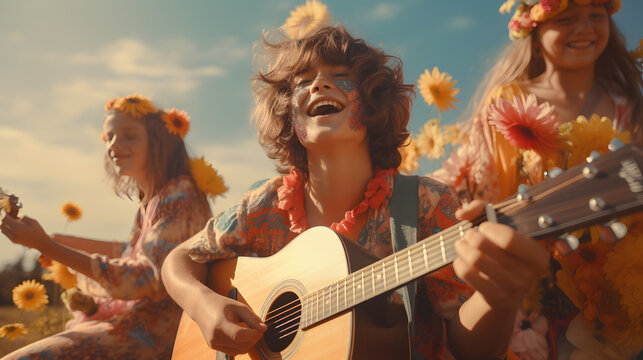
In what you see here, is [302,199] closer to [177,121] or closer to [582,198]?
[582,198]

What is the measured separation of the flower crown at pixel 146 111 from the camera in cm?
373

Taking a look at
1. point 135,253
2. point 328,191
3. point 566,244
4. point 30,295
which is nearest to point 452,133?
point 328,191

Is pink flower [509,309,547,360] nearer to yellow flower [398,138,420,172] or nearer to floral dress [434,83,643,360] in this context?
floral dress [434,83,643,360]

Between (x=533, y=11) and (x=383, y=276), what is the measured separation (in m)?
1.91

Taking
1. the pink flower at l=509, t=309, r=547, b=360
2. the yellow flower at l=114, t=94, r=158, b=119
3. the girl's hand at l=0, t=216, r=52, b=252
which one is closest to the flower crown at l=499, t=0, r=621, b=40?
the pink flower at l=509, t=309, r=547, b=360

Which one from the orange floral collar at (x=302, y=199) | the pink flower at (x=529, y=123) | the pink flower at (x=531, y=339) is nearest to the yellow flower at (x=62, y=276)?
the orange floral collar at (x=302, y=199)

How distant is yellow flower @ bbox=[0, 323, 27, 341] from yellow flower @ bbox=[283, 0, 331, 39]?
3.47m

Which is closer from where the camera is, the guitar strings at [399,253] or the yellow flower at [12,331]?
the guitar strings at [399,253]

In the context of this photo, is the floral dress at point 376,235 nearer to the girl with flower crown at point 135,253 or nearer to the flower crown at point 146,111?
the girl with flower crown at point 135,253

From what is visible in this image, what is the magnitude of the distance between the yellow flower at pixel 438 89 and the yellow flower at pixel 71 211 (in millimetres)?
3716

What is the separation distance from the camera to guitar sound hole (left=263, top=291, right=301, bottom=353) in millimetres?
1646

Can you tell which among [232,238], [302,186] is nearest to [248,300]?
[232,238]

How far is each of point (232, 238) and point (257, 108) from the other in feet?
2.49

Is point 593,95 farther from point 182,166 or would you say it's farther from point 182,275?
point 182,166
